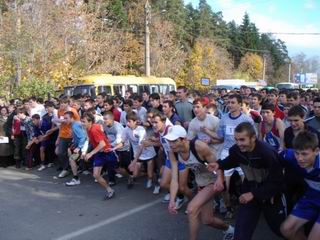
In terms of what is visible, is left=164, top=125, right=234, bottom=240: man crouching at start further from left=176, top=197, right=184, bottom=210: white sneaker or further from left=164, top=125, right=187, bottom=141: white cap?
left=176, top=197, right=184, bottom=210: white sneaker

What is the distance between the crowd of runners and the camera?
4.56m

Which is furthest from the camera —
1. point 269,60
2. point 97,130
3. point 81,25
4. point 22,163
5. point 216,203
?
point 269,60

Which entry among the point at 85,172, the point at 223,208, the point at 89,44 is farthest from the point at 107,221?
the point at 89,44

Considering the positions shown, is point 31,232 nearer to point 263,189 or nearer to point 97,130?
point 97,130

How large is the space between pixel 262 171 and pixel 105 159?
426cm

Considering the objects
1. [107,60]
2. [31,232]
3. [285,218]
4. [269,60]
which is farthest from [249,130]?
[269,60]

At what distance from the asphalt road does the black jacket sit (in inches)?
54.2

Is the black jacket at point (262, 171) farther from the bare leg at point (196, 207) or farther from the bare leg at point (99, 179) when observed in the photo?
the bare leg at point (99, 179)

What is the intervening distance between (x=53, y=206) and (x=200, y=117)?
2.84 meters

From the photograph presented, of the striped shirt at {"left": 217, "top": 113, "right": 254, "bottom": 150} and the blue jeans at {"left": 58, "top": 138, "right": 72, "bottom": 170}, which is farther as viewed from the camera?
the blue jeans at {"left": 58, "top": 138, "right": 72, "bottom": 170}

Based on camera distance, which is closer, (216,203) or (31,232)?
(31,232)

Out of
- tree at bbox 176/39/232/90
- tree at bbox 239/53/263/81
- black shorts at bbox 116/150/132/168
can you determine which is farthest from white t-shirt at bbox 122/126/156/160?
tree at bbox 239/53/263/81

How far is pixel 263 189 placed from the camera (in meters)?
4.53

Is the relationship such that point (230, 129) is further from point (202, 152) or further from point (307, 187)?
point (307, 187)
